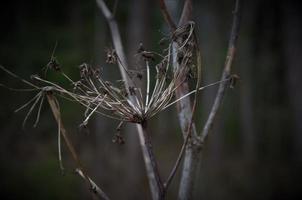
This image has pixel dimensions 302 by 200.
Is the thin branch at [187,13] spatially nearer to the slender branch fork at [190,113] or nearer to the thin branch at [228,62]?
the slender branch fork at [190,113]

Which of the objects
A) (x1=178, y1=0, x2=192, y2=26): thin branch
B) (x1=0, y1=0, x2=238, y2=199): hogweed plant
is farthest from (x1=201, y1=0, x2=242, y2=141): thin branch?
(x1=178, y1=0, x2=192, y2=26): thin branch

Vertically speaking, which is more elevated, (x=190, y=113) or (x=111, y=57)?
(x=111, y=57)

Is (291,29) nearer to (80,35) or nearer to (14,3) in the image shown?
(80,35)

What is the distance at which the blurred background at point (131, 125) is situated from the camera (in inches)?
345

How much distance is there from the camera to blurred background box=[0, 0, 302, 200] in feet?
28.8

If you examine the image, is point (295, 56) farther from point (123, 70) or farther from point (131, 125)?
point (123, 70)

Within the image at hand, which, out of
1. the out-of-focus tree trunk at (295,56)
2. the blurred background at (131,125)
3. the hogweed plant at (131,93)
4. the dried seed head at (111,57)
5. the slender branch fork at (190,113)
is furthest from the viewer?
the out-of-focus tree trunk at (295,56)

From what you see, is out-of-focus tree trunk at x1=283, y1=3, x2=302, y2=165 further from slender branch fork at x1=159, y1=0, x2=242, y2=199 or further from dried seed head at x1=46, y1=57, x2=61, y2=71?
dried seed head at x1=46, y1=57, x2=61, y2=71

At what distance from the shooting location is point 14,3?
46.5 feet

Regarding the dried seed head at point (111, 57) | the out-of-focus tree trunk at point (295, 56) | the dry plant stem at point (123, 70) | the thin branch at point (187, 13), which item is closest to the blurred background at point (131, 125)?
the out-of-focus tree trunk at point (295, 56)

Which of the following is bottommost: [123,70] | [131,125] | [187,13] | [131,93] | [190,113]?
[131,125]

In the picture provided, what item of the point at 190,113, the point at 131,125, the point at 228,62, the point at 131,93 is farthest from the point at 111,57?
the point at 131,125

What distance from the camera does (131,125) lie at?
7.31 metres

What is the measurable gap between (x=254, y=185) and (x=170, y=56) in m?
9.27
